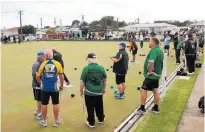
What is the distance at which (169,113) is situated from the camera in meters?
6.98

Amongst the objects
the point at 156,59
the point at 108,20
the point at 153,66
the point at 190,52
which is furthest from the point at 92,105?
the point at 108,20

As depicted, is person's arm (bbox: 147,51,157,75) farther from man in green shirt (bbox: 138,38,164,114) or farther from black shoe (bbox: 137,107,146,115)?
black shoe (bbox: 137,107,146,115)

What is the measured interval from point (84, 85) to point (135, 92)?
12.2 feet

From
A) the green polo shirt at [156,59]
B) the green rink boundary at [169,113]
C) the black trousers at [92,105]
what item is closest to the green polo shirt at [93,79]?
the black trousers at [92,105]

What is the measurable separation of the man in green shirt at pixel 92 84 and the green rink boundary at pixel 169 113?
1.01 meters

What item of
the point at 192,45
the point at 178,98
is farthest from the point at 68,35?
the point at 178,98

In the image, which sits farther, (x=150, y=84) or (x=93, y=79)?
(x=150, y=84)

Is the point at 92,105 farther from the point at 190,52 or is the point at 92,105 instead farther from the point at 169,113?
the point at 190,52

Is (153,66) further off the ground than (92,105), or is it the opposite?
(153,66)

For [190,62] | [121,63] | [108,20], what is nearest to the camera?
[121,63]

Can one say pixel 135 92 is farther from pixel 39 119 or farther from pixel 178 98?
pixel 39 119

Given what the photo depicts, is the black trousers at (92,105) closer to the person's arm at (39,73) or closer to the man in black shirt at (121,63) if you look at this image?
the person's arm at (39,73)

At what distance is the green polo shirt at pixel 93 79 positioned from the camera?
232 inches

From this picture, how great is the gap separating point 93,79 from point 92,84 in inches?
4.4
